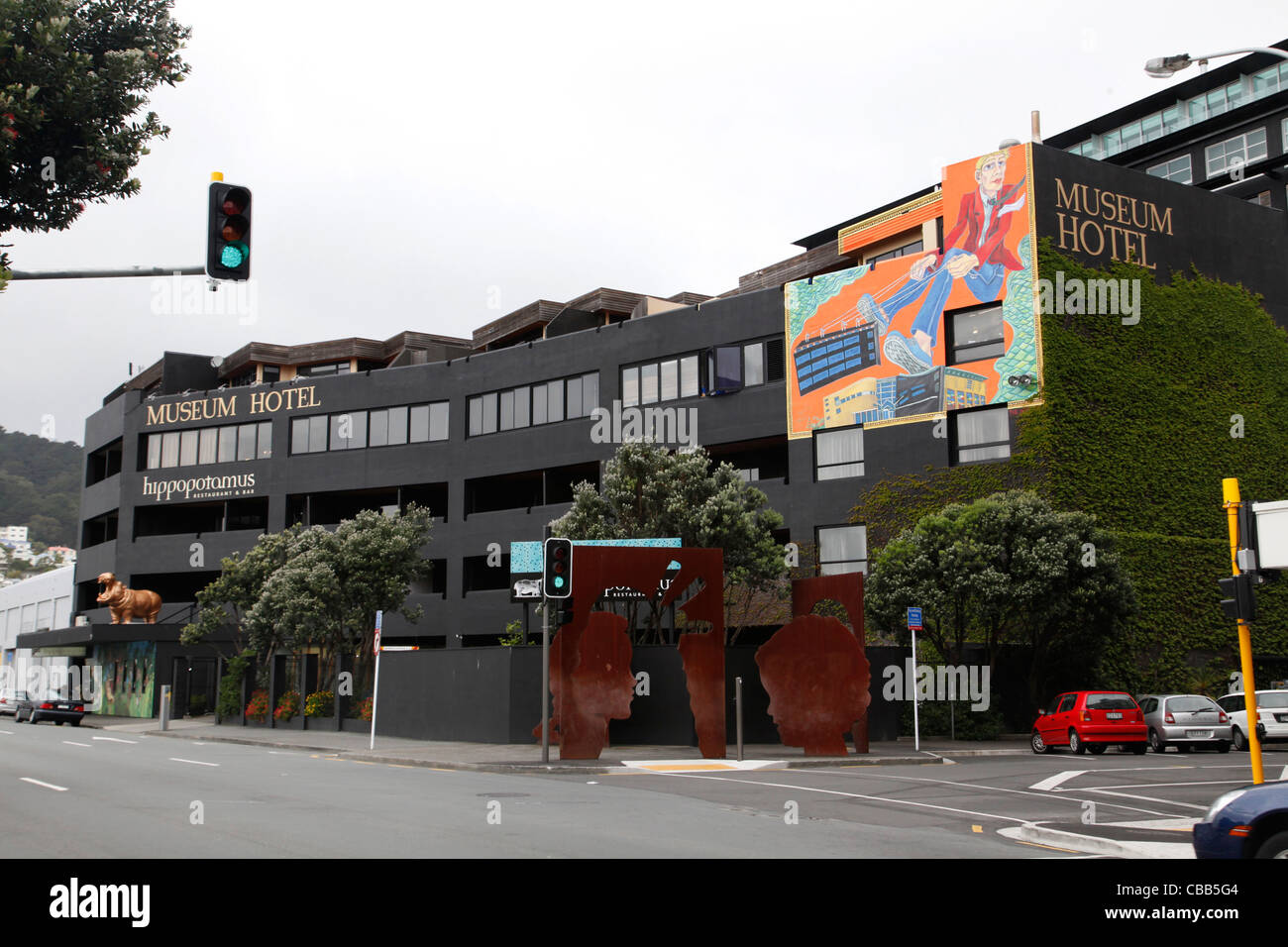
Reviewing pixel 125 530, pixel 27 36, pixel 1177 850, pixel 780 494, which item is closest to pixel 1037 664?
pixel 780 494

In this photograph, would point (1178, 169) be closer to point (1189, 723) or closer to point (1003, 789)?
point (1189, 723)

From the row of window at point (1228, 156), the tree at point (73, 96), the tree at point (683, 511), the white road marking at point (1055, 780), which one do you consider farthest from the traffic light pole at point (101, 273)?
the row of window at point (1228, 156)

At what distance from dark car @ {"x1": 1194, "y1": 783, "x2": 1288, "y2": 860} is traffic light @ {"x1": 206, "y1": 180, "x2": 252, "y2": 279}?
30.3 feet

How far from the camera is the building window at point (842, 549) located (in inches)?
1437

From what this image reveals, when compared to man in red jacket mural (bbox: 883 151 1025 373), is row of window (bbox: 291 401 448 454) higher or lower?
lower

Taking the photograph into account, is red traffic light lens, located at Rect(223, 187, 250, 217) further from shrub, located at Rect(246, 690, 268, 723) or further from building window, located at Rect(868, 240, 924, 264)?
shrub, located at Rect(246, 690, 268, 723)

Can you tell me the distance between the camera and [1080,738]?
2630 centimetres

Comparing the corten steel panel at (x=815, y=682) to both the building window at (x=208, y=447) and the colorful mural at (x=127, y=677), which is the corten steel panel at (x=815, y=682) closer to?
the colorful mural at (x=127, y=677)

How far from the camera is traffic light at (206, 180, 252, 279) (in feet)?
37.0

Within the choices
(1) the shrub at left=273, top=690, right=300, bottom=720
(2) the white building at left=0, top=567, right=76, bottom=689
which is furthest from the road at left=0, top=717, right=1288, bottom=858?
(2) the white building at left=0, top=567, right=76, bottom=689

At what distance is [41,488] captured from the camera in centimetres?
11769

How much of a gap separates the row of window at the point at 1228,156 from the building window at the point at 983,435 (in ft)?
110

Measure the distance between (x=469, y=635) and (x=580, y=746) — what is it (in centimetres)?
2565

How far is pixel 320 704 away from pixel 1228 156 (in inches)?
2123
